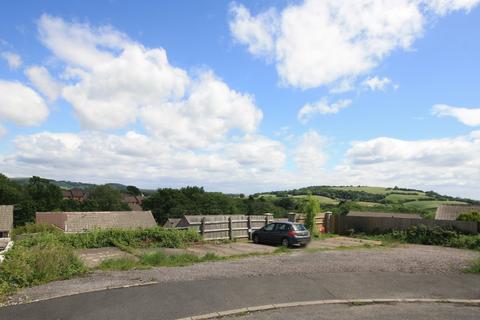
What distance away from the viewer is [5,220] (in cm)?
6228

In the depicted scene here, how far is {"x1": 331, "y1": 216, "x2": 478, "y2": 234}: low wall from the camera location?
23.0 m

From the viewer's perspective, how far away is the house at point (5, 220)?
6078cm

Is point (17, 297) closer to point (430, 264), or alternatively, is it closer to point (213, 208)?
point (430, 264)

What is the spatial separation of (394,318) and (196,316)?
3770 millimetres

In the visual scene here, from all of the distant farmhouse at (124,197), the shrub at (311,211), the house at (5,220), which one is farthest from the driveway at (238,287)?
the distant farmhouse at (124,197)

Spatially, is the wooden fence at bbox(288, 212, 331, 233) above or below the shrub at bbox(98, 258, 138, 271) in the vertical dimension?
above

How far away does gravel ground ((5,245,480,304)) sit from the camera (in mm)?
9906

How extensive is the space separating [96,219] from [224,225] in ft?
151

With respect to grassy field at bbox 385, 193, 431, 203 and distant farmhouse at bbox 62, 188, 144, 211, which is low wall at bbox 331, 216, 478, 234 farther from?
distant farmhouse at bbox 62, 188, 144, 211

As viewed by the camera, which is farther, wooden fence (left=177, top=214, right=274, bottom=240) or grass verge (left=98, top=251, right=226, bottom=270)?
wooden fence (left=177, top=214, right=274, bottom=240)

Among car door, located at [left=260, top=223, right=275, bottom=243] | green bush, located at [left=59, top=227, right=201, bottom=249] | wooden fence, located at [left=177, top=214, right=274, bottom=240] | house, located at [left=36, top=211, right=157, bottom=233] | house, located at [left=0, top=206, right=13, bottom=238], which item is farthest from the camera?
house, located at [left=0, top=206, right=13, bottom=238]

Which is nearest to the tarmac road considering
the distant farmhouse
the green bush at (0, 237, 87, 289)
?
the green bush at (0, 237, 87, 289)

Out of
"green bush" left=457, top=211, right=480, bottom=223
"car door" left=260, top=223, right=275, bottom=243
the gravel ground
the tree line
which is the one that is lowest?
the gravel ground

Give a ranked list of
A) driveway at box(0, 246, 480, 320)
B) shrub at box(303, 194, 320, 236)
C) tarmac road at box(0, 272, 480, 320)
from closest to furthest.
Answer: tarmac road at box(0, 272, 480, 320)
driveway at box(0, 246, 480, 320)
shrub at box(303, 194, 320, 236)
